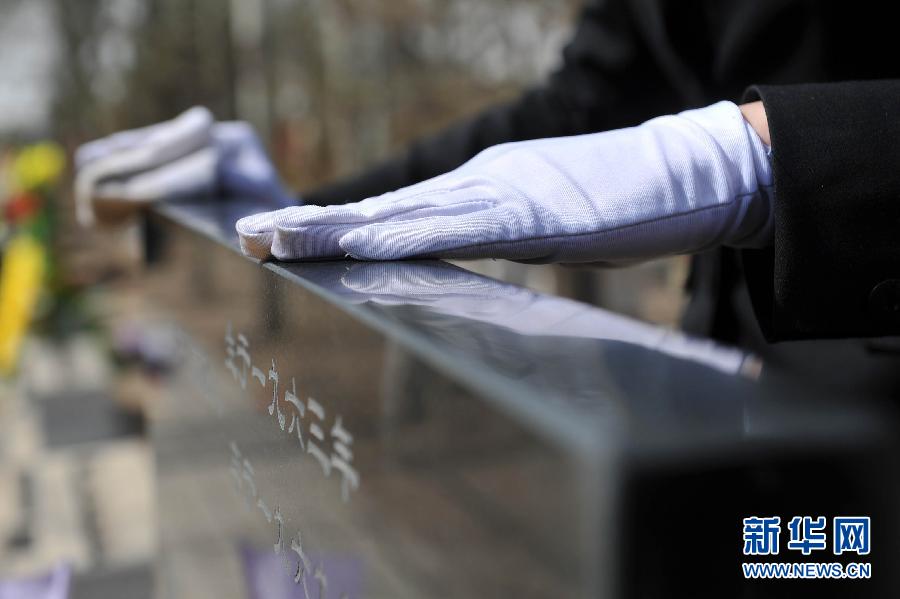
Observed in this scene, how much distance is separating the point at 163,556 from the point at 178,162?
18.2 inches

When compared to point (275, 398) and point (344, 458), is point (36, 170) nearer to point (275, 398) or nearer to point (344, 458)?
point (275, 398)

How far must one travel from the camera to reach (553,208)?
0.49 metres

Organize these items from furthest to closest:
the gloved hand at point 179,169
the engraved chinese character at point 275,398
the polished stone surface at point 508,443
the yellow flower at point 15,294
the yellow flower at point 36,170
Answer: the yellow flower at point 36,170 → the yellow flower at point 15,294 → the gloved hand at point 179,169 → the engraved chinese character at point 275,398 → the polished stone surface at point 508,443

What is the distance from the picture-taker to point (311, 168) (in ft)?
11.3

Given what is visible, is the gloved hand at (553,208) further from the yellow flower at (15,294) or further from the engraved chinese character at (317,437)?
the yellow flower at (15,294)

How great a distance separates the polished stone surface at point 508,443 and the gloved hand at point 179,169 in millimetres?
617

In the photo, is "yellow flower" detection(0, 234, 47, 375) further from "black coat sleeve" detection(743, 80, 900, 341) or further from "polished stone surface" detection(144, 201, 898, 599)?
"black coat sleeve" detection(743, 80, 900, 341)

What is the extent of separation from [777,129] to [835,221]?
0.19ft

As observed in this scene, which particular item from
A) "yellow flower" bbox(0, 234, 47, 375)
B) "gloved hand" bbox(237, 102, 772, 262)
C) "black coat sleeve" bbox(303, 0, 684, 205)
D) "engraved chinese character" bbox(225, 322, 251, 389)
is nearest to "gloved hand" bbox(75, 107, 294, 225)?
"black coat sleeve" bbox(303, 0, 684, 205)

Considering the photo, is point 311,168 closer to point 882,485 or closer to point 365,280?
point 365,280

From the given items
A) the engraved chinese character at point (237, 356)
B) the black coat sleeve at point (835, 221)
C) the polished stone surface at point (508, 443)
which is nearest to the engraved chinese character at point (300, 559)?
the polished stone surface at point (508, 443)

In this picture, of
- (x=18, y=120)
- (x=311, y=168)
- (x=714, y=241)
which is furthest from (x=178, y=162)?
(x=18, y=120)

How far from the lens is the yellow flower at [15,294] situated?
2.07 m

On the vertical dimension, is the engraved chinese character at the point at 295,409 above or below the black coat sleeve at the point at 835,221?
below
